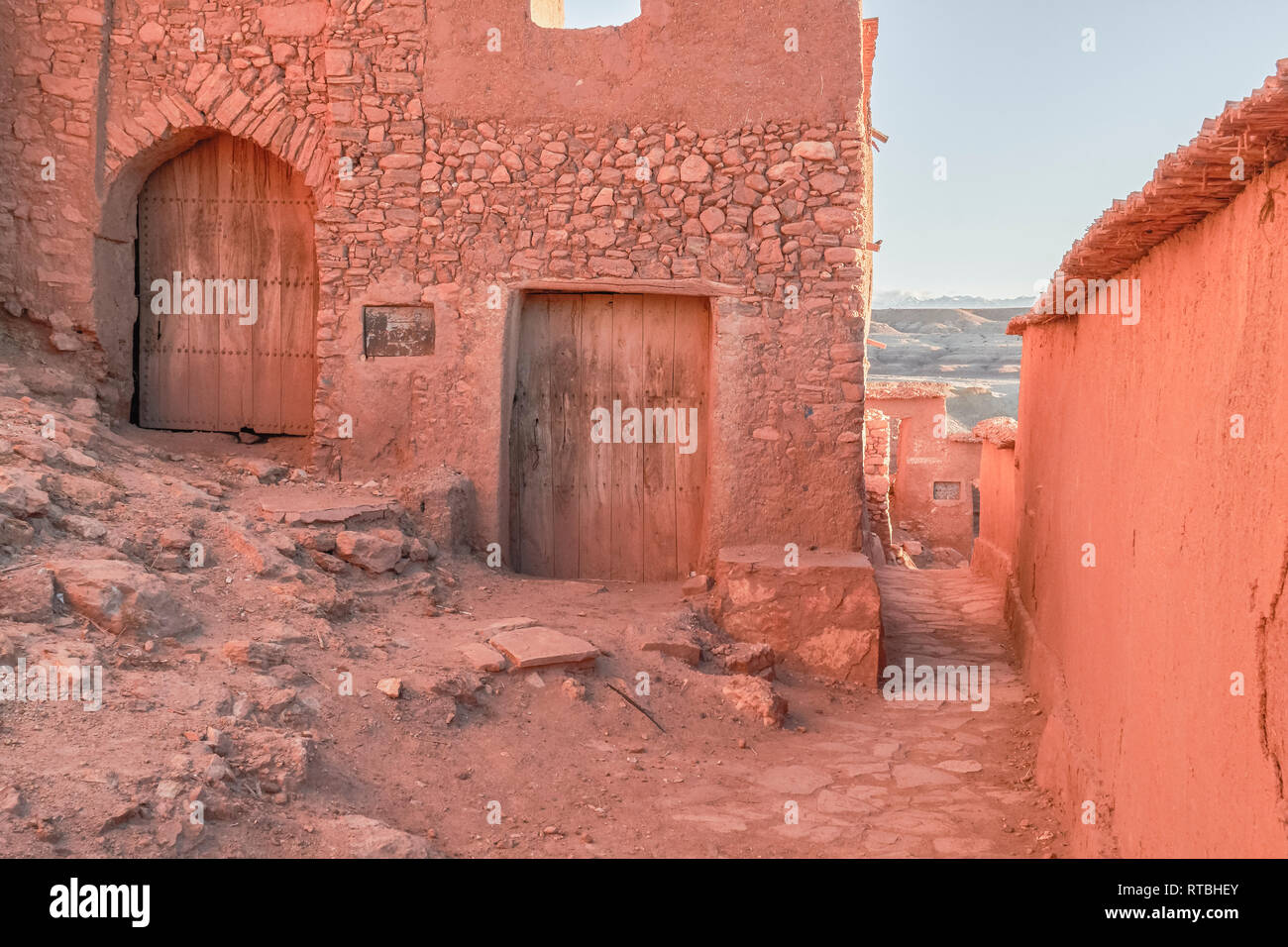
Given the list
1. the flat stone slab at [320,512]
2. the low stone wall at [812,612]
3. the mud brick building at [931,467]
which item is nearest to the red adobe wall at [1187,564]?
the low stone wall at [812,612]

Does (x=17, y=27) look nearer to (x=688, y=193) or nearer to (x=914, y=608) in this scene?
(x=688, y=193)

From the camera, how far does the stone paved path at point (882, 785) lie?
420 cm

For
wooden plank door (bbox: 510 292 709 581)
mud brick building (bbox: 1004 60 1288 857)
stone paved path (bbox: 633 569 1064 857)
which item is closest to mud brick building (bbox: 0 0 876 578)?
wooden plank door (bbox: 510 292 709 581)

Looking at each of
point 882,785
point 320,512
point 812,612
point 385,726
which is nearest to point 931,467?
point 812,612

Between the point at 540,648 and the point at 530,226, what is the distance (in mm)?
2892

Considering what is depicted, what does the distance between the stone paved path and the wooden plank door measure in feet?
5.06

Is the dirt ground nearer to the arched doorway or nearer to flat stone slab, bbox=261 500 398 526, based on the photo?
flat stone slab, bbox=261 500 398 526

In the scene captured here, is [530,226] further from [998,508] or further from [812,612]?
[998,508]

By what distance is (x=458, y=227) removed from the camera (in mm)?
6844

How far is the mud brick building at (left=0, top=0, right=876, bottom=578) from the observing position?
670cm

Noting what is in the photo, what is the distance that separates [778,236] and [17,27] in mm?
5035

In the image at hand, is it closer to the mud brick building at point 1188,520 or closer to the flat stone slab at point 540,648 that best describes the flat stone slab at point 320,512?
the flat stone slab at point 540,648

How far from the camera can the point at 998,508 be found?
33.5ft
